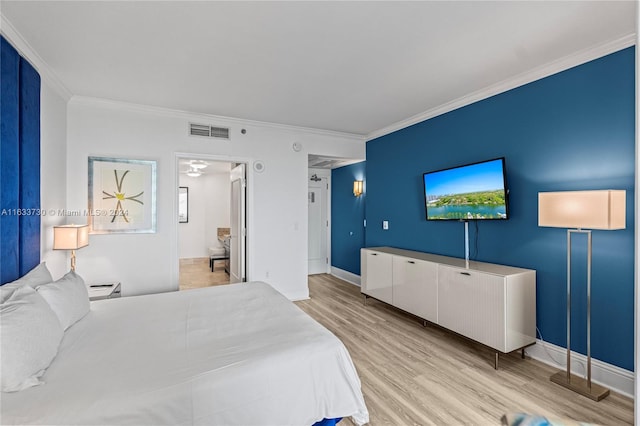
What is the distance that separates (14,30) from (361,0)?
2520 mm

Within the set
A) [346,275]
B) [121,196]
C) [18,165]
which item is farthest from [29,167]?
[346,275]

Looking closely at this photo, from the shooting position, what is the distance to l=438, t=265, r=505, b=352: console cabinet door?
8.90 feet

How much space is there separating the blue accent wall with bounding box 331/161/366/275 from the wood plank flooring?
88.6 inches

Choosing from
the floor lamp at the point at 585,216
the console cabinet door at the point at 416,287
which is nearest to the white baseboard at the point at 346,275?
the console cabinet door at the point at 416,287

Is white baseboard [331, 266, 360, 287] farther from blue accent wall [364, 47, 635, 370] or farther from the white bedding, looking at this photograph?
the white bedding

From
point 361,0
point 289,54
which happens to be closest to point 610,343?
point 361,0

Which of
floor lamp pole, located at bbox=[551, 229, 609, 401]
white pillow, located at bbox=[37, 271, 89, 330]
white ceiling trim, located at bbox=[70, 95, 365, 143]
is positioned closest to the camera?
white pillow, located at bbox=[37, 271, 89, 330]

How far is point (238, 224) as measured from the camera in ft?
16.0

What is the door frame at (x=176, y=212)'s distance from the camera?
4062 mm

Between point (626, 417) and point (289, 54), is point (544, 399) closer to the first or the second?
point (626, 417)

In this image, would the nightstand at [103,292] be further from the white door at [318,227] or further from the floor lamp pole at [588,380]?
the floor lamp pole at [588,380]

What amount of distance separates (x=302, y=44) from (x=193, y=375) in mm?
2372

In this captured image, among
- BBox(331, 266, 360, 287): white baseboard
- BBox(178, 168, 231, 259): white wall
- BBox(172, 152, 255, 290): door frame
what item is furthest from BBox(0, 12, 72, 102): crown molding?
BBox(178, 168, 231, 259): white wall

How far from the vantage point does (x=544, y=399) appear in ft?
7.48
